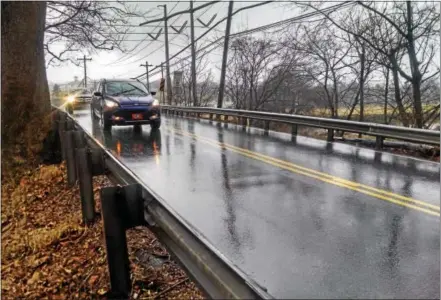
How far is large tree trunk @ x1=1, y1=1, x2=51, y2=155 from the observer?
7.96 metres

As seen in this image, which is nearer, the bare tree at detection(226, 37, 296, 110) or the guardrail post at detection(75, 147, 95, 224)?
the guardrail post at detection(75, 147, 95, 224)

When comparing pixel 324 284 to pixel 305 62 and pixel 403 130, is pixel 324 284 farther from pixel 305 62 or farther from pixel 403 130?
pixel 305 62

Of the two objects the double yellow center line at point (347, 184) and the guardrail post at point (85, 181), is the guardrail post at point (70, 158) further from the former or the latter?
the double yellow center line at point (347, 184)

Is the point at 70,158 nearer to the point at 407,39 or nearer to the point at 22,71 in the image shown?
the point at 22,71

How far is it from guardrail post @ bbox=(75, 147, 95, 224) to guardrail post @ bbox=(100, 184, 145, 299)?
7.38 feet

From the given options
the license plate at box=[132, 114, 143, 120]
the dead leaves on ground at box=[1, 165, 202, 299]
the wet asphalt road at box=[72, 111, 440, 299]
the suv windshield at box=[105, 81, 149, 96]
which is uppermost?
the suv windshield at box=[105, 81, 149, 96]

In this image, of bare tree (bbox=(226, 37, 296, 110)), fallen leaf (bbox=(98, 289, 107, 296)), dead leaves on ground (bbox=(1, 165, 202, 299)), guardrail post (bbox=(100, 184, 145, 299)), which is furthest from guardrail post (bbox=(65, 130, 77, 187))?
bare tree (bbox=(226, 37, 296, 110))

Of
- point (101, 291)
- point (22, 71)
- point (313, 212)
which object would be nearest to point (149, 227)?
point (101, 291)

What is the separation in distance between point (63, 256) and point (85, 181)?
109 centimetres

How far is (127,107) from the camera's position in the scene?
14.4m

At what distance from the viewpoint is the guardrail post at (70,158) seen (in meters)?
6.89

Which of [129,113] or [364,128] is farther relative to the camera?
[129,113]

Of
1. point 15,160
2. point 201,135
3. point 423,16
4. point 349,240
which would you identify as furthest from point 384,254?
point 423,16

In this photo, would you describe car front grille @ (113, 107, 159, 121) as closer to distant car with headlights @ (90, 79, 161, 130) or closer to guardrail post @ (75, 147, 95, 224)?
distant car with headlights @ (90, 79, 161, 130)
